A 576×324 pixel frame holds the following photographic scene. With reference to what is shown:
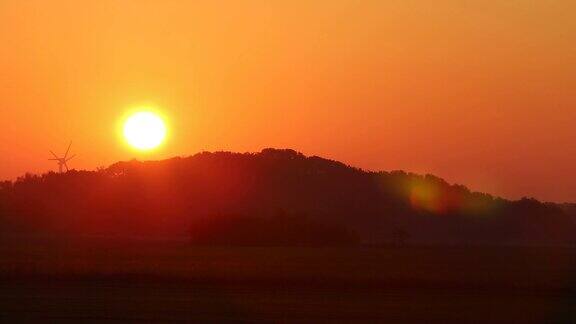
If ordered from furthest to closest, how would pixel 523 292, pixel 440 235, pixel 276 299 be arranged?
pixel 440 235 < pixel 523 292 < pixel 276 299

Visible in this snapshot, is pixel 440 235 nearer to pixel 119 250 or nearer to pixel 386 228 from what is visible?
pixel 386 228

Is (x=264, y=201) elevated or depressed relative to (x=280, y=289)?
elevated

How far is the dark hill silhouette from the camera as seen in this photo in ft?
333

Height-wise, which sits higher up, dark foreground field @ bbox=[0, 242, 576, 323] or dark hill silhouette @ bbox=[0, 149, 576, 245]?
dark hill silhouette @ bbox=[0, 149, 576, 245]

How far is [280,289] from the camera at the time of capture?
3058 centimetres

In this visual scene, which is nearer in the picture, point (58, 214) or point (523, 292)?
point (523, 292)

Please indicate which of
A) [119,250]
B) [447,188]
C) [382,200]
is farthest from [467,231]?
[119,250]

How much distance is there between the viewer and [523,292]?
31.2 meters

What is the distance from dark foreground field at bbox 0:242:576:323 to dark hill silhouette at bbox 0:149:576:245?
39145 mm

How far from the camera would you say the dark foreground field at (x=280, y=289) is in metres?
24.2

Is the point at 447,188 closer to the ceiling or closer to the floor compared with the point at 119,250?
closer to the ceiling

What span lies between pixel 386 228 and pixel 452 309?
81.7 meters

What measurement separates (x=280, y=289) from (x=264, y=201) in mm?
87646

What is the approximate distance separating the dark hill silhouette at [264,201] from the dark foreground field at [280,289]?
39145 mm
